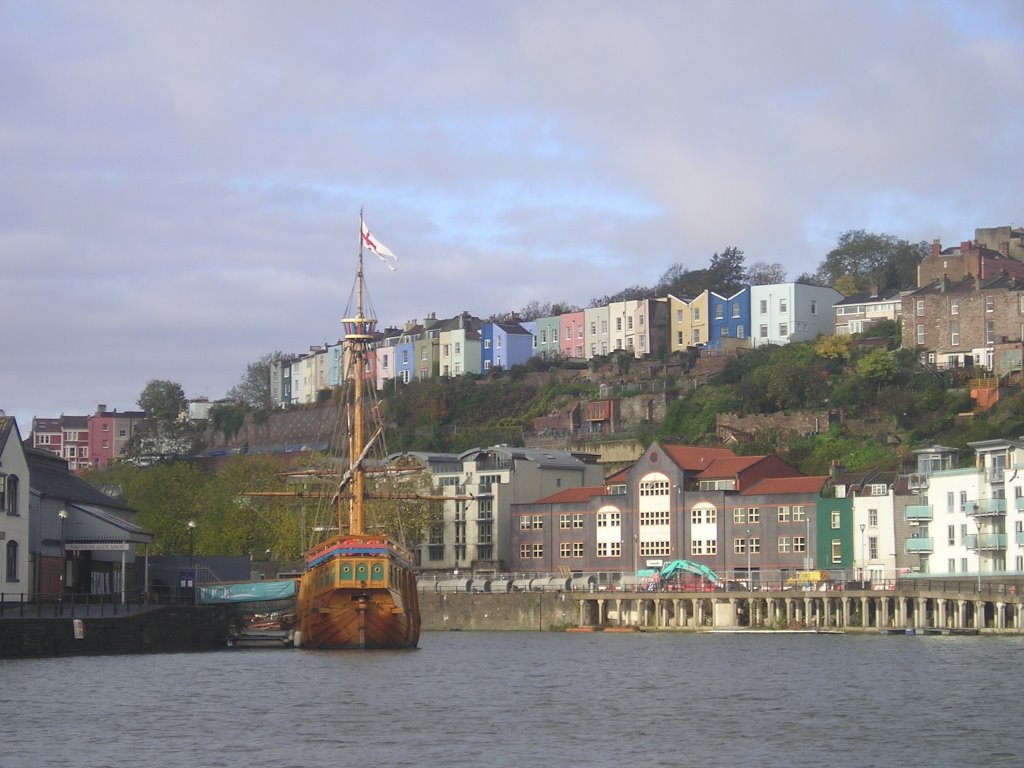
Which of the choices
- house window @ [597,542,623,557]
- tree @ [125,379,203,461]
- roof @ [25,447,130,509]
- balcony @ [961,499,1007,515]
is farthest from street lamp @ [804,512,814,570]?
tree @ [125,379,203,461]

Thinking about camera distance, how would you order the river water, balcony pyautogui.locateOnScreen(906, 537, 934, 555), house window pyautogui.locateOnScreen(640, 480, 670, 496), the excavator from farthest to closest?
house window pyautogui.locateOnScreen(640, 480, 670, 496), the excavator, balcony pyautogui.locateOnScreen(906, 537, 934, 555), the river water

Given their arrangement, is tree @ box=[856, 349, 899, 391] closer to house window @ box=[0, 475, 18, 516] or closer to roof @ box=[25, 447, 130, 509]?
roof @ box=[25, 447, 130, 509]

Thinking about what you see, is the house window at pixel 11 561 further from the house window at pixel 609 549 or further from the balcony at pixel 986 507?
the house window at pixel 609 549

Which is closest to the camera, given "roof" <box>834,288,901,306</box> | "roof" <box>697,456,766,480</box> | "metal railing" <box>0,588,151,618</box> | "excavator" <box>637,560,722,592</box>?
"metal railing" <box>0,588,151,618</box>

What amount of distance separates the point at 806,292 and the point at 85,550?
8352 cm

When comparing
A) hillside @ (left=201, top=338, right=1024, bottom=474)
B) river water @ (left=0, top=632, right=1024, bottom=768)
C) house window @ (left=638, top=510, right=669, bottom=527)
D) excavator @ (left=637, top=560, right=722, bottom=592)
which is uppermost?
hillside @ (left=201, top=338, right=1024, bottom=474)

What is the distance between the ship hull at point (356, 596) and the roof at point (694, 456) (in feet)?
133

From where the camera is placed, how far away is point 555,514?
120250mm

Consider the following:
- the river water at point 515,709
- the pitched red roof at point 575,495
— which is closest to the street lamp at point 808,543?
the pitched red roof at point 575,495

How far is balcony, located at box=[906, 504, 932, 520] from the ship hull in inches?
1433

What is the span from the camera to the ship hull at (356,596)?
7144 centimetres

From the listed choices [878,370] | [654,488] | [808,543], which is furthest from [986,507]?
[878,370]

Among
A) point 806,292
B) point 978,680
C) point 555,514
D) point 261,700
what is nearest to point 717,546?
point 555,514

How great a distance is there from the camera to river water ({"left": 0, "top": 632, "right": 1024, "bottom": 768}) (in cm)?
4119
